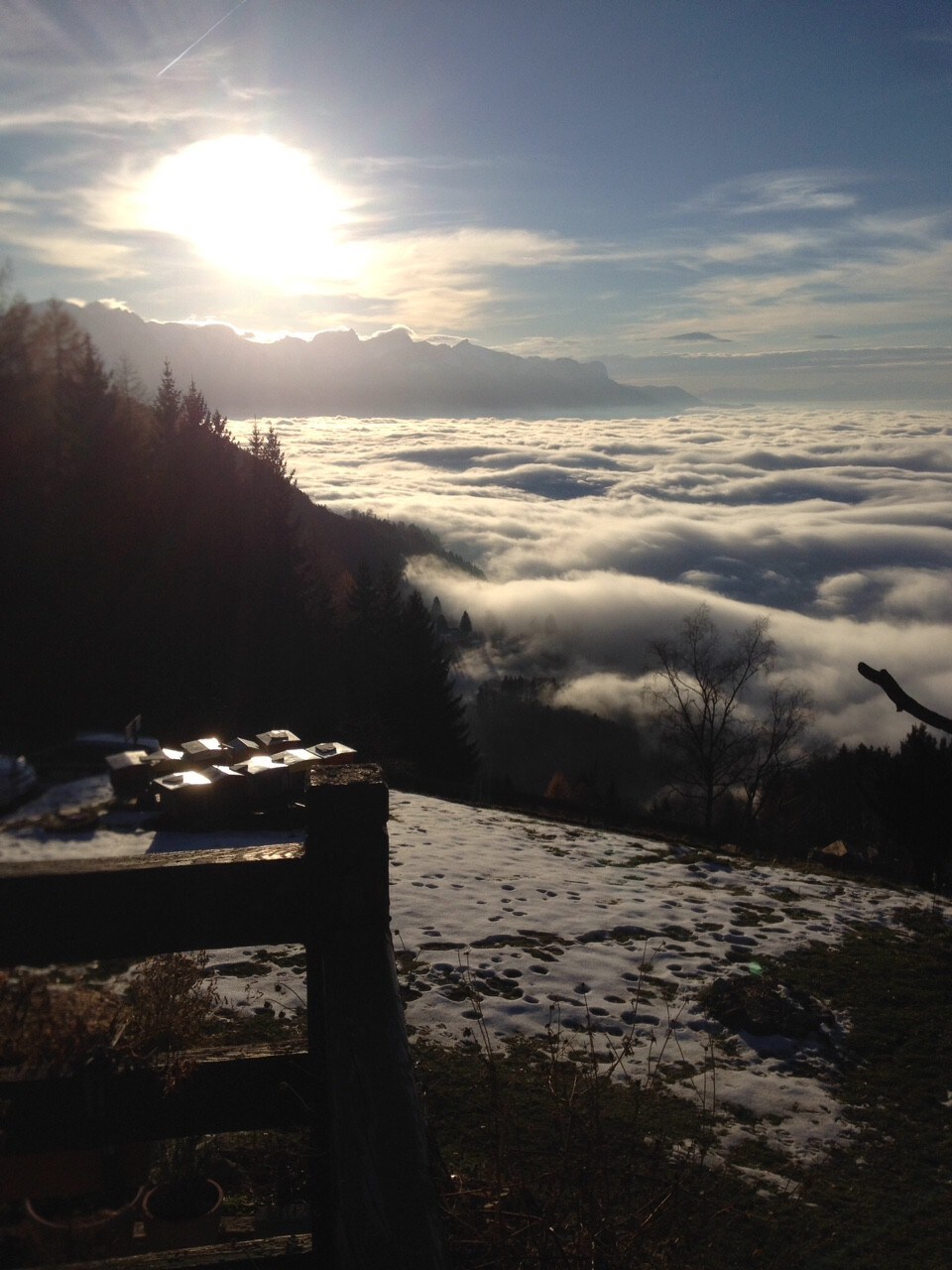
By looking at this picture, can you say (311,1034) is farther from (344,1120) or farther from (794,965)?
(794,965)

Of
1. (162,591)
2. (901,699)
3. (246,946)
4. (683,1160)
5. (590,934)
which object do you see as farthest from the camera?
(162,591)

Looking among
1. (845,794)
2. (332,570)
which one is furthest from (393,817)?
(845,794)

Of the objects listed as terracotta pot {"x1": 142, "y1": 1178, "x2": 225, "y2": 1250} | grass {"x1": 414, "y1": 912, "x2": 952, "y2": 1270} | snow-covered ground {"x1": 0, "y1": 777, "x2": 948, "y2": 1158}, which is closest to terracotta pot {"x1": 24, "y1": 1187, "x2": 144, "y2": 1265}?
terracotta pot {"x1": 142, "y1": 1178, "x2": 225, "y2": 1250}

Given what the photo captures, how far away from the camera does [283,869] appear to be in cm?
238

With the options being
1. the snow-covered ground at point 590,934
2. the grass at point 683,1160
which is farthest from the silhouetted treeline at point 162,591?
the grass at point 683,1160

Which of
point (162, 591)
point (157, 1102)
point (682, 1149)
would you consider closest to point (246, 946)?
point (157, 1102)

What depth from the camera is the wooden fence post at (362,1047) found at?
72.8 inches

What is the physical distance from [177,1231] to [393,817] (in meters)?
14.6

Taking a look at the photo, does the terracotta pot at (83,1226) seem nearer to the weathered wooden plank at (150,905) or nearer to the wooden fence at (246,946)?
the wooden fence at (246,946)

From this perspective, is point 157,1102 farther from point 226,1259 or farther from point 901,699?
point 901,699

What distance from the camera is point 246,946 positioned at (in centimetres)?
230

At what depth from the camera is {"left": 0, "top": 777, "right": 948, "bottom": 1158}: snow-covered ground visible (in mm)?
8008

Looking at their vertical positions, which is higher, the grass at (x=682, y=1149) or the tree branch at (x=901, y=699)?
the tree branch at (x=901, y=699)

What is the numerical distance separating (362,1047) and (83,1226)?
2.32 metres
